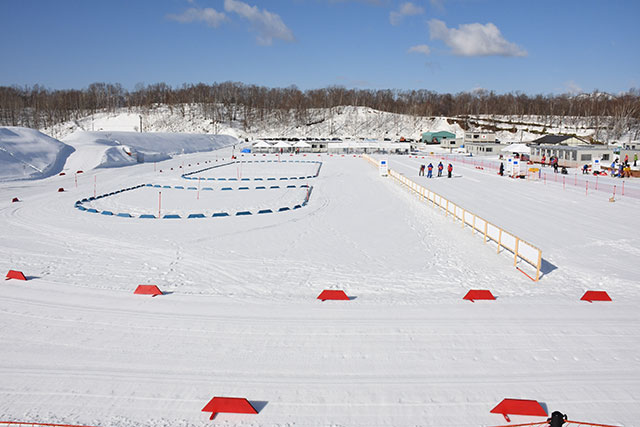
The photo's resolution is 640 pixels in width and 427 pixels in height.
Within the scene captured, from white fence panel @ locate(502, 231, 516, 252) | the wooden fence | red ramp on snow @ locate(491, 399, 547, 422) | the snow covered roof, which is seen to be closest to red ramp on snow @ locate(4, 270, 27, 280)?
red ramp on snow @ locate(491, 399, 547, 422)

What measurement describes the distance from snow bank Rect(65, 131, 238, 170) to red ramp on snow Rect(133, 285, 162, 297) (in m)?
33.1

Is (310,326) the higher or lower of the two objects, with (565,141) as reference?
lower

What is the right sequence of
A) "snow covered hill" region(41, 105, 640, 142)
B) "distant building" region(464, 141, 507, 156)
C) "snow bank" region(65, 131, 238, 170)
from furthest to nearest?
"snow covered hill" region(41, 105, 640, 142) → "distant building" region(464, 141, 507, 156) → "snow bank" region(65, 131, 238, 170)

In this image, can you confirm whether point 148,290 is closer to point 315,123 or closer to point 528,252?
point 528,252

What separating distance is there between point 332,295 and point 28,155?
3559 centimetres

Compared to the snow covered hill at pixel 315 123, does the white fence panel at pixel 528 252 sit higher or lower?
lower

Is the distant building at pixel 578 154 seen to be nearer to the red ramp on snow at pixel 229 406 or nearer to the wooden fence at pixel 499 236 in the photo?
the wooden fence at pixel 499 236

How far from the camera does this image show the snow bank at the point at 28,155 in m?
32.4

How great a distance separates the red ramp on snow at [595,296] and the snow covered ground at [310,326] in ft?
0.84

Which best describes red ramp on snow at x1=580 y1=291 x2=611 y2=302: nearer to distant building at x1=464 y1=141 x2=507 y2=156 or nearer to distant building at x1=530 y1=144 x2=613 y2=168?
distant building at x1=530 y1=144 x2=613 y2=168

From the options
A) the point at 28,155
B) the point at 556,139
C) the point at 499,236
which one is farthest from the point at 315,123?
the point at 499,236

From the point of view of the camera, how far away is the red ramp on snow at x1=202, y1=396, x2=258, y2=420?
18.6 feet

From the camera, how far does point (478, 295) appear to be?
9758 millimetres

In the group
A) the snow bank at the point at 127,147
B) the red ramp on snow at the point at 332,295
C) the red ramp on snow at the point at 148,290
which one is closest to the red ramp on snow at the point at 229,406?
the red ramp on snow at the point at 332,295
